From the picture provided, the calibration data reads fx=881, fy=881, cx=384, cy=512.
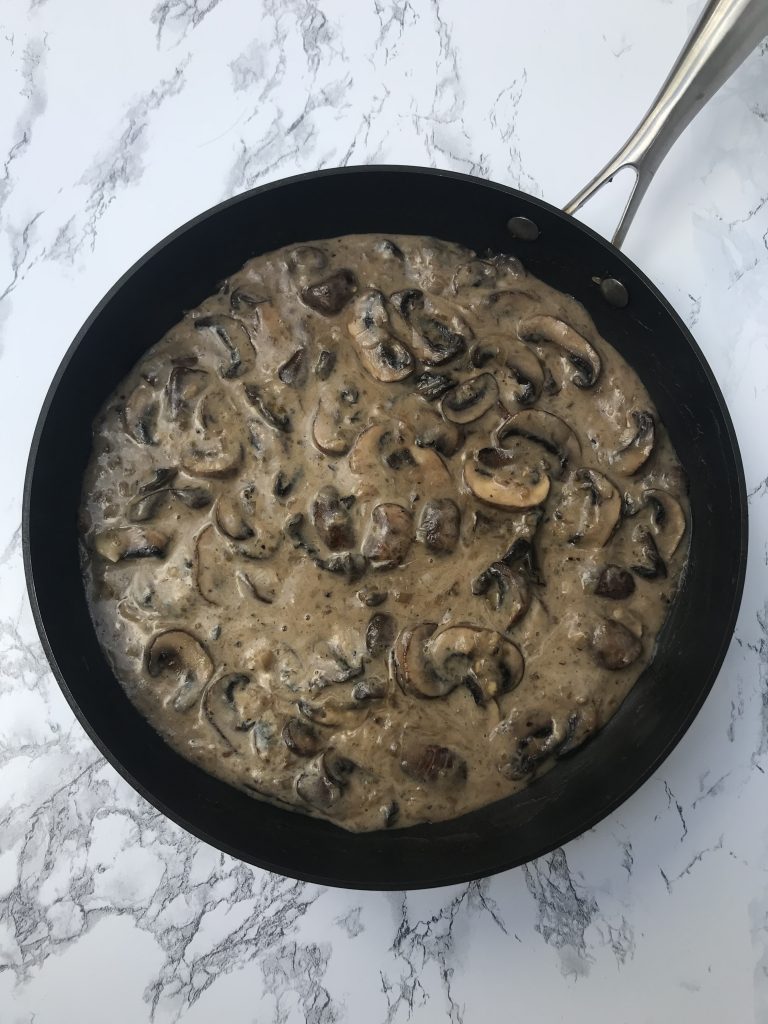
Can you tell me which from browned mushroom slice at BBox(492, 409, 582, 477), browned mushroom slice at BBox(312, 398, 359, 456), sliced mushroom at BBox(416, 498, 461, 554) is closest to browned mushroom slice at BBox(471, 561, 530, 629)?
sliced mushroom at BBox(416, 498, 461, 554)

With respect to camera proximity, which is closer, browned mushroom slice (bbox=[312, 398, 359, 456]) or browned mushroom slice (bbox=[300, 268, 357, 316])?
browned mushroom slice (bbox=[312, 398, 359, 456])

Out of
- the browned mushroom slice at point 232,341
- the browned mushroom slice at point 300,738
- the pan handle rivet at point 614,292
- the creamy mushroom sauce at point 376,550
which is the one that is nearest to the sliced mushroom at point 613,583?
the creamy mushroom sauce at point 376,550

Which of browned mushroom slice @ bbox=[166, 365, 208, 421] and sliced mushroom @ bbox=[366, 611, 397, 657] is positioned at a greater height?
browned mushroom slice @ bbox=[166, 365, 208, 421]

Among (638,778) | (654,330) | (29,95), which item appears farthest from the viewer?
(29,95)

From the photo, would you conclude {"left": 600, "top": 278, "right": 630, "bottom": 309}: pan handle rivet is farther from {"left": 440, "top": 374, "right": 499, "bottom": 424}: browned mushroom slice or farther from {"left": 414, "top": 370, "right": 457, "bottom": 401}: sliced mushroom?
{"left": 414, "top": 370, "right": 457, "bottom": 401}: sliced mushroom

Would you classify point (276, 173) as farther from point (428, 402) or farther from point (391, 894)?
point (391, 894)

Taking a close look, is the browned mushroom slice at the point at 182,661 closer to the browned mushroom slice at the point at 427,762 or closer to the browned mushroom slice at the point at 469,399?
the browned mushroom slice at the point at 427,762

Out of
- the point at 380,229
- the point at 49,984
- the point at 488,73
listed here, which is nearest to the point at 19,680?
the point at 49,984

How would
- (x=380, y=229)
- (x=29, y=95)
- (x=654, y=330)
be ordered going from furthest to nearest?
(x=29, y=95) < (x=380, y=229) < (x=654, y=330)
